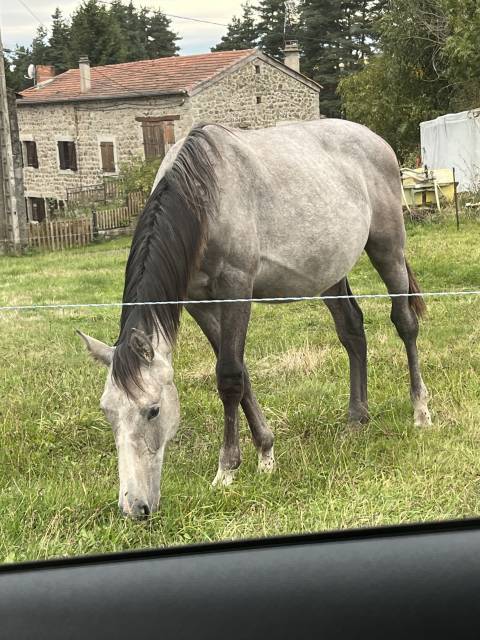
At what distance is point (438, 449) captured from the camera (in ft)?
4.34

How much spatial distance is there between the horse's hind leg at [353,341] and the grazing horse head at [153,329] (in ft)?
1.08

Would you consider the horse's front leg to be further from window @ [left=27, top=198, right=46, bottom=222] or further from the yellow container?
window @ [left=27, top=198, right=46, bottom=222]

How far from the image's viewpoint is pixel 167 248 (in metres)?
1.31

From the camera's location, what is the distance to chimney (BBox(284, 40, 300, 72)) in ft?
3.70

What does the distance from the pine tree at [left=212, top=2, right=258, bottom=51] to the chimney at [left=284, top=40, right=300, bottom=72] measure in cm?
5

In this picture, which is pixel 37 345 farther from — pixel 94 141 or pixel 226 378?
pixel 94 141

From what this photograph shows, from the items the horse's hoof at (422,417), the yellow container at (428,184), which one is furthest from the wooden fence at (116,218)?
the horse's hoof at (422,417)

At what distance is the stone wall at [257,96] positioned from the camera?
3.69ft

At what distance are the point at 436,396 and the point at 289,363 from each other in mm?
271

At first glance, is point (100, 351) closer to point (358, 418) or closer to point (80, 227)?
point (80, 227)

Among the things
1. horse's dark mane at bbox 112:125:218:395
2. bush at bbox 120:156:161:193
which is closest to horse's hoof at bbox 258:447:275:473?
horse's dark mane at bbox 112:125:218:395

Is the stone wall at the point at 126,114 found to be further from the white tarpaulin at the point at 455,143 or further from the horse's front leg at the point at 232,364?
the horse's front leg at the point at 232,364

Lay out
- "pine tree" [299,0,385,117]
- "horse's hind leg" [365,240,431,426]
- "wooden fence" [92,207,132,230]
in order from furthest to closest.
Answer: "horse's hind leg" [365,240,431,426]
"wooden fence" [92,207,132,230]
"pine tree" [299,0,385,117]

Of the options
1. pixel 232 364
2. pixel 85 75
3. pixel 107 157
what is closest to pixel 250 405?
pixel 232 364
